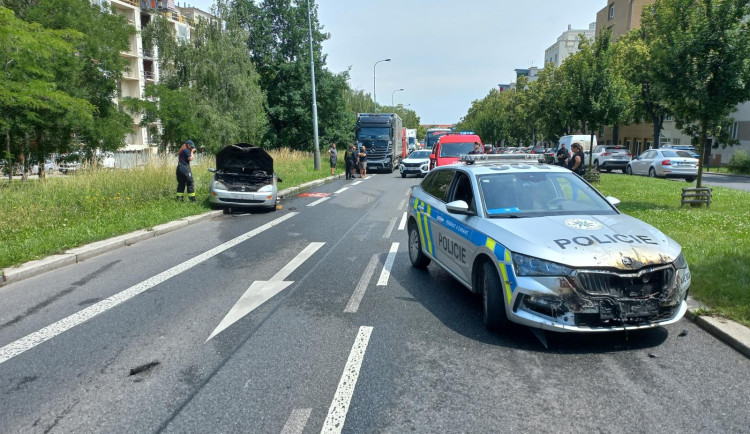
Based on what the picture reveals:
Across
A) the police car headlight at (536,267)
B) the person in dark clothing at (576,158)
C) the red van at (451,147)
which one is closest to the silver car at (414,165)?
the red van at (451,147)

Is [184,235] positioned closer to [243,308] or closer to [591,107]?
[243,308]

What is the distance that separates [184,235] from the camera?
1120 cm

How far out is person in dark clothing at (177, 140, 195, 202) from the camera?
1481cm

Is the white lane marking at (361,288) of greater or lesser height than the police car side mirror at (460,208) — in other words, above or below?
below

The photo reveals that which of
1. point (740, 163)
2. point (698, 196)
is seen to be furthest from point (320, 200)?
point (740, 163)

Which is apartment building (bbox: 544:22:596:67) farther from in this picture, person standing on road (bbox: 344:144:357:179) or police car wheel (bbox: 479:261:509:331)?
police car wheel (bbox: 479:261:509:331)

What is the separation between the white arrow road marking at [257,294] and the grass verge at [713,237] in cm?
489

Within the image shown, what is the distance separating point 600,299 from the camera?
436 cm

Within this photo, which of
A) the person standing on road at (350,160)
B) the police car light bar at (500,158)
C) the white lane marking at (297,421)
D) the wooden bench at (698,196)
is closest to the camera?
the white lane marking at (297,421)

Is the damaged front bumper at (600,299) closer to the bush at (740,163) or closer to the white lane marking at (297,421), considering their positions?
the white lane marking at (297,421)

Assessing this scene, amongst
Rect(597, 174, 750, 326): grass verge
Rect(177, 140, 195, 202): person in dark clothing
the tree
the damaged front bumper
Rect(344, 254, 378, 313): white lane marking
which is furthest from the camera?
Rect(177, 140, 195, 202): person in dark clothing

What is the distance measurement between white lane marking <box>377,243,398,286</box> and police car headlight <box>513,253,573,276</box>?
8.64 ft

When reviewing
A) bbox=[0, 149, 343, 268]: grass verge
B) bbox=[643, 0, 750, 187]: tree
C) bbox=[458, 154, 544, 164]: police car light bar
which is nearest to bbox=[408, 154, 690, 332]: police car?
bbox=[458, 154, 544, 164]: police car light bar

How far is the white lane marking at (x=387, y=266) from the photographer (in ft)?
23.4
